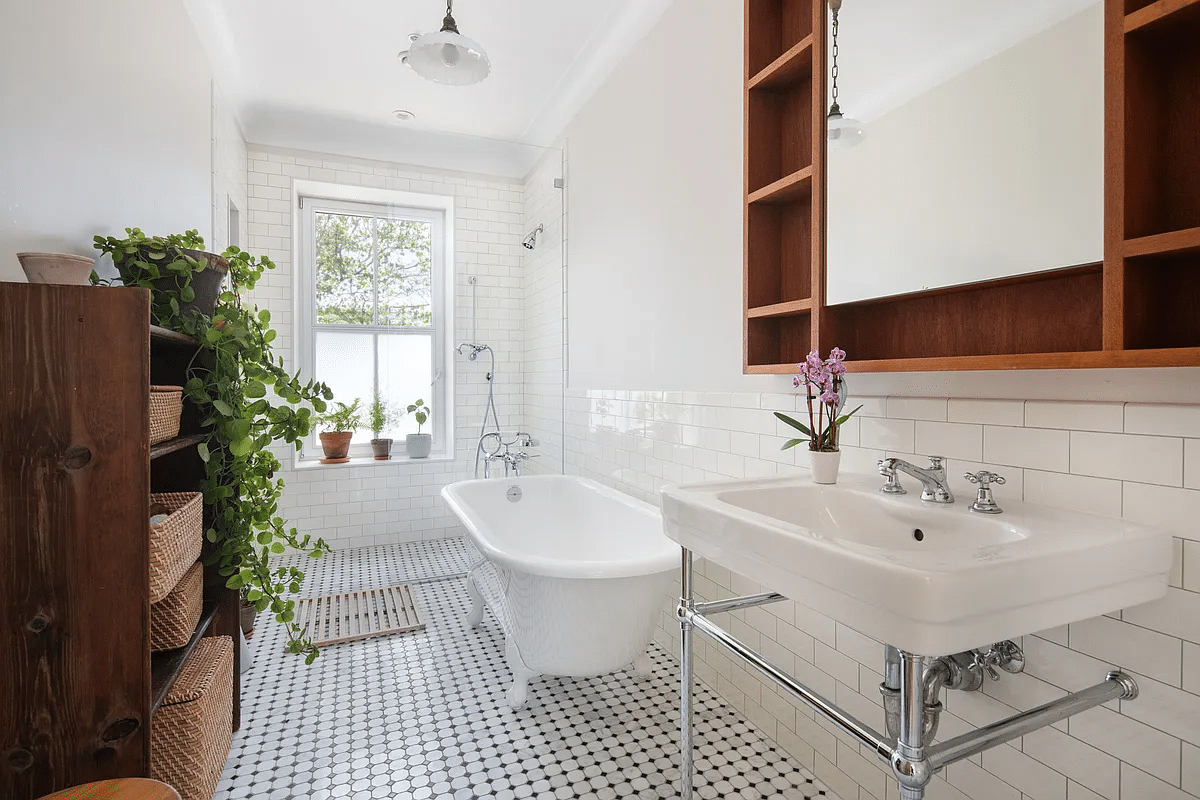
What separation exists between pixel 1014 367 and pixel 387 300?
154 inches

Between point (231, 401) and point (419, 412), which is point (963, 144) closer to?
point (231, 401)

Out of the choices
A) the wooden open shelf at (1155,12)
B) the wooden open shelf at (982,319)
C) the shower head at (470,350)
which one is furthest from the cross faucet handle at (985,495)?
the shower head at (470,350)

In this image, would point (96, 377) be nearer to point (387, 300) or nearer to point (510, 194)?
point (387, 300)

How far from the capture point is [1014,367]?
117cm

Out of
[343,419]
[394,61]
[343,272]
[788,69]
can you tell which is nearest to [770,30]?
[788,69]

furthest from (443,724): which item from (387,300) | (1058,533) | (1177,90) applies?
(387,300)

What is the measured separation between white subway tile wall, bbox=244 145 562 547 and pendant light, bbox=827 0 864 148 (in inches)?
96.9

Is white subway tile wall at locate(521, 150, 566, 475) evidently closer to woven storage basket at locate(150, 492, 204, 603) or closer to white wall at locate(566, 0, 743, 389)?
white wall at locate(566, 0, 743, 389)

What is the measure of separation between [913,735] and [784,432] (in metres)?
1.13

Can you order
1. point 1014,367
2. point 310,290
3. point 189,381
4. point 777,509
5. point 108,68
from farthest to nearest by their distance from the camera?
point 310,290 → point 108,68 → point 189,381 → point 777,509 → point 1014,367

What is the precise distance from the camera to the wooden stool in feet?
3.44

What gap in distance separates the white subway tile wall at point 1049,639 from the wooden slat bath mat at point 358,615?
1844 mm

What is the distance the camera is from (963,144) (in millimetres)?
1370

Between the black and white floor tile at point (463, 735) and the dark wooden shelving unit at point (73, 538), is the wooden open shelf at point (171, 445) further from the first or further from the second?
the black and white floor tile at point (463, 735)
